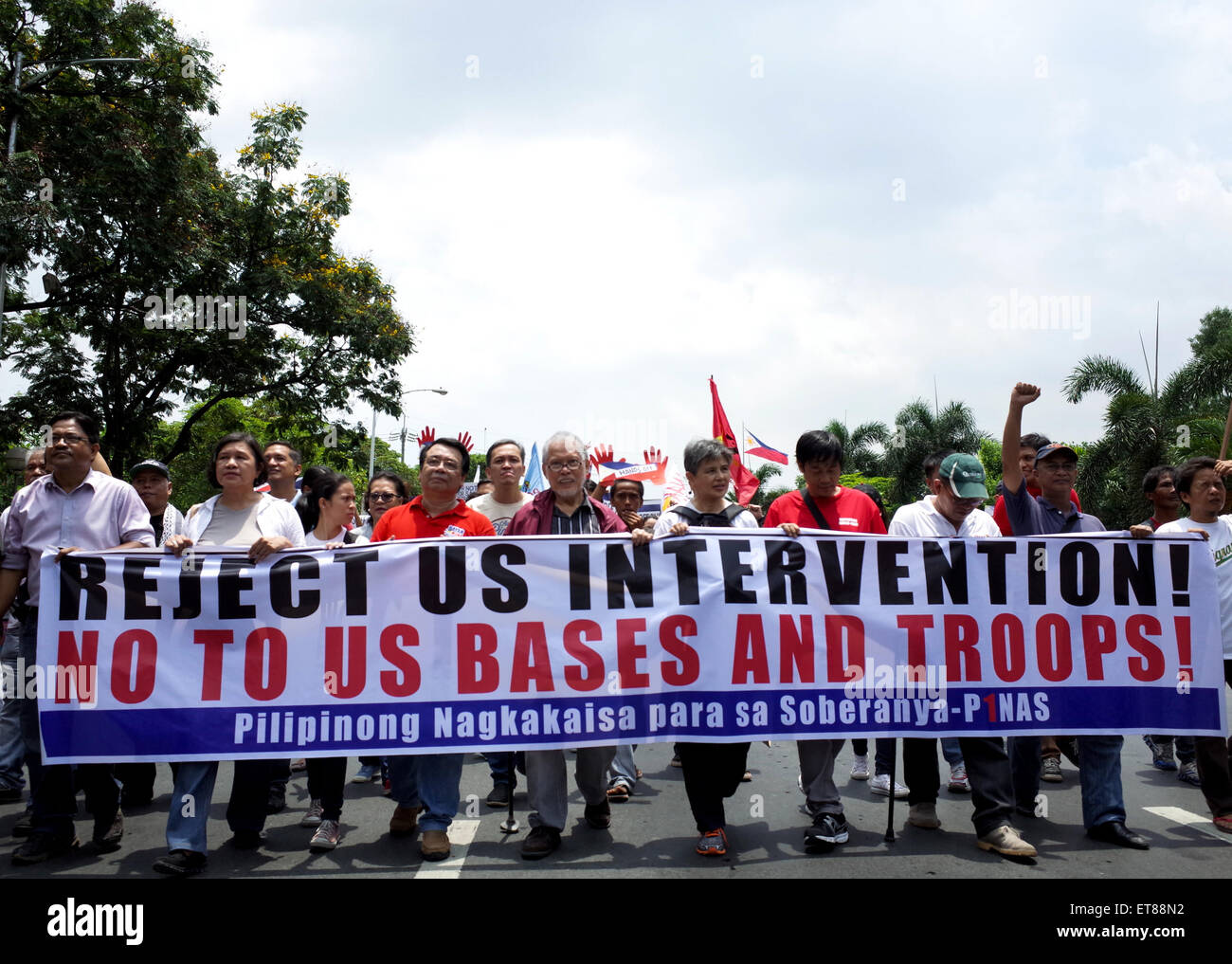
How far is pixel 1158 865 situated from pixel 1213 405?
1246 inches

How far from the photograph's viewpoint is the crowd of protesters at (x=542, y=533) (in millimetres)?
4477

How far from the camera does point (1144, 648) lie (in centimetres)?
486

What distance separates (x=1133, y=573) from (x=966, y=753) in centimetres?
137

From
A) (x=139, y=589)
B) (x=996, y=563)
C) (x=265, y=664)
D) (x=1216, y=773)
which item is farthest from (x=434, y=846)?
(x=1216, y=773)

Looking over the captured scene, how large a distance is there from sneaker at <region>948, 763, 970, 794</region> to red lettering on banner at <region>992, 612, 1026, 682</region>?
1.18m

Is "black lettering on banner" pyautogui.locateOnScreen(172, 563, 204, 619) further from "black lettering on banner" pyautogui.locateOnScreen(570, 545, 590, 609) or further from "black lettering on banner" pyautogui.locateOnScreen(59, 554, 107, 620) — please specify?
"black lettering on banner" pyautogui.locateOnScreen(570, 545, 590, 609)

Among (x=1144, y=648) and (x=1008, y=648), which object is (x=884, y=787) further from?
(x=1144, y=648)

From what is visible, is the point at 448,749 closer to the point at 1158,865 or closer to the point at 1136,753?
the point at 1158,865

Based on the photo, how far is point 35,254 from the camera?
1475 cm

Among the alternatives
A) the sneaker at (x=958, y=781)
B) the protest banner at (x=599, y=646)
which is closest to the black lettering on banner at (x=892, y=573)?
the protest banner at (x=599, y=646)

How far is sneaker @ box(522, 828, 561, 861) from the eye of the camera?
4375 mm

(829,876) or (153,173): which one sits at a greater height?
(153,173)

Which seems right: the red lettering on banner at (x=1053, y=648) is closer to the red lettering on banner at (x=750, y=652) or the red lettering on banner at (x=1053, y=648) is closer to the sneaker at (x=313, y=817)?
the red lettering on banner at (x=750, y=652)
